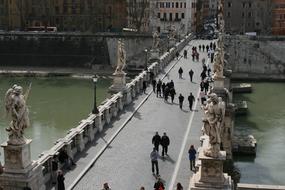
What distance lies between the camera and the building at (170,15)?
304 ft

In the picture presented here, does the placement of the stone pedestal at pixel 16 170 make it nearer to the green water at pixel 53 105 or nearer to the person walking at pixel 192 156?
the person walking at pixel 192 156

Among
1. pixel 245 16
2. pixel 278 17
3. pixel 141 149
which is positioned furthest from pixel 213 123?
pixel 245 16

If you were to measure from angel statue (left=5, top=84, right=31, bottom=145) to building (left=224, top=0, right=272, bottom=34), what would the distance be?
71946 mm

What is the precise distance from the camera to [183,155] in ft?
72.6

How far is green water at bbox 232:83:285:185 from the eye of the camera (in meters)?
30.6

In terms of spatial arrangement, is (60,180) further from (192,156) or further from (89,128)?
(89,128)

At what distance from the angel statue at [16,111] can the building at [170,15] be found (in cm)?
7630

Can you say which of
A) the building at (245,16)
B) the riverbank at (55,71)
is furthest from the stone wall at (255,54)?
the building at (245,16)

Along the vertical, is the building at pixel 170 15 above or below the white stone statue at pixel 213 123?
above

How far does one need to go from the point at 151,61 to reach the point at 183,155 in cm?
2680

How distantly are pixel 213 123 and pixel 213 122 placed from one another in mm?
26

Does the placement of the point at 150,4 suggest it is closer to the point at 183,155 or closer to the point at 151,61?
the point at 151,61

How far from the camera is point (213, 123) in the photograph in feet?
49.6

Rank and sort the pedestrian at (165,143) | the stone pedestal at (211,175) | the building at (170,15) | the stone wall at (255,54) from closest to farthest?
the stone pedestal at (211,175) < the pedestrian at (165,143) < the stone wall at (255,54) < the building at (170,15)
